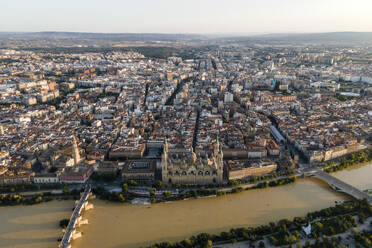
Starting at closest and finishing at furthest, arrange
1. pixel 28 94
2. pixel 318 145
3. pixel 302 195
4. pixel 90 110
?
pixel 302 195, pixel 318 145, pixel 90 110, pixel 28 94

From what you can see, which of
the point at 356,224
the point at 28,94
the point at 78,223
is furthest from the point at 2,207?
the point at 28,94

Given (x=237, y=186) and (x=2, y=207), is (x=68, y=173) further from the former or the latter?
(x=237, y=186)

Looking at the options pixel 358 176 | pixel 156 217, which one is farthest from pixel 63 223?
pixel 358 176

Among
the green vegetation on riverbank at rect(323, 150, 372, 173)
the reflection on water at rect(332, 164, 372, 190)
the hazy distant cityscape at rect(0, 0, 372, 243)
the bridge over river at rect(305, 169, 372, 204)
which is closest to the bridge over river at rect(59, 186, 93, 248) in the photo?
the hazy distant cityscape at rect(0, 0, 372, 243)

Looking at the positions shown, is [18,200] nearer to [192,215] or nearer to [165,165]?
[165,165]

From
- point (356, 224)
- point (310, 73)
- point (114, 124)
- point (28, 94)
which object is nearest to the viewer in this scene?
point (356, 224)

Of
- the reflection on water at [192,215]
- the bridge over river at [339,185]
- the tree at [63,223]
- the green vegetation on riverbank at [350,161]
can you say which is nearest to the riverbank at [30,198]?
the reflection on water at [192,215]

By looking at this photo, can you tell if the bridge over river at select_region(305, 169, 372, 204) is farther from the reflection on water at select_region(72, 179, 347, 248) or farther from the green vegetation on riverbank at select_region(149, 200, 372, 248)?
the green vegetation on riverbank at select_region(149, 200, 372, 248)

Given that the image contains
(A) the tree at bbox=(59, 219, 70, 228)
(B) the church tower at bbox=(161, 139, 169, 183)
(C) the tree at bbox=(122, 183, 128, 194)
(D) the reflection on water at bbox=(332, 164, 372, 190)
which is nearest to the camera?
(A) the tree at bbox=(59, 219, 70, 228)
